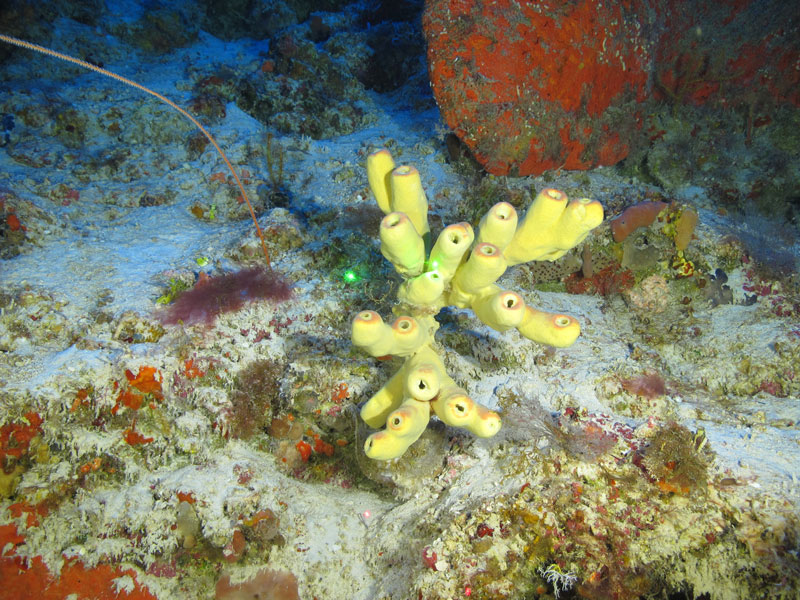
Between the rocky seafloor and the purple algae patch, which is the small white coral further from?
the purple algae patch

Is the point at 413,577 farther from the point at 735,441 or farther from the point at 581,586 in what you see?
the point at 735,441

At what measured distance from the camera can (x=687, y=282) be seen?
3838 millimetres

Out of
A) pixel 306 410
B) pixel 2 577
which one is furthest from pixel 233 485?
pixel 2 577

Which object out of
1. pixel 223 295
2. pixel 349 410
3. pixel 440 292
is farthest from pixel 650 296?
pixel 223 295

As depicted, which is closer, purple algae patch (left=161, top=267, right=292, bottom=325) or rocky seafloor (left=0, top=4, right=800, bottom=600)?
rocky seafloor (left=0, top=4, right=800, bottom=600)

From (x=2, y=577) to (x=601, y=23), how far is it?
6.81 metres

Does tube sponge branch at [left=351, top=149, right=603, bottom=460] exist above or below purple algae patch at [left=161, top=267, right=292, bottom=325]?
above

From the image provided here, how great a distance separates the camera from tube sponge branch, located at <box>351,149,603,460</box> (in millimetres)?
1904

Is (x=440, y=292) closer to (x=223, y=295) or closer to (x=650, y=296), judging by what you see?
(x=223, y=295)

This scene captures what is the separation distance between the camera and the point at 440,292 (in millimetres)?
2193

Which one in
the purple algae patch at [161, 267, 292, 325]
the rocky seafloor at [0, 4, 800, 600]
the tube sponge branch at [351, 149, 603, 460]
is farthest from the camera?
the purple algae patch at [161, 267, 292, 325]

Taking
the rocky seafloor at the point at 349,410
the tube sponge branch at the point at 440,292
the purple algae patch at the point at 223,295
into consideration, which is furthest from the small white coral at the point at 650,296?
the purple algae patch at the point at 223,295

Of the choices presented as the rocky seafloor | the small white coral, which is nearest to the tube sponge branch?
the rocky seafloor

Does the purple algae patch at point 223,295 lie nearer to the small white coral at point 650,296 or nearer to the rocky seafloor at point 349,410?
the rocky seafloor at point 349,410
